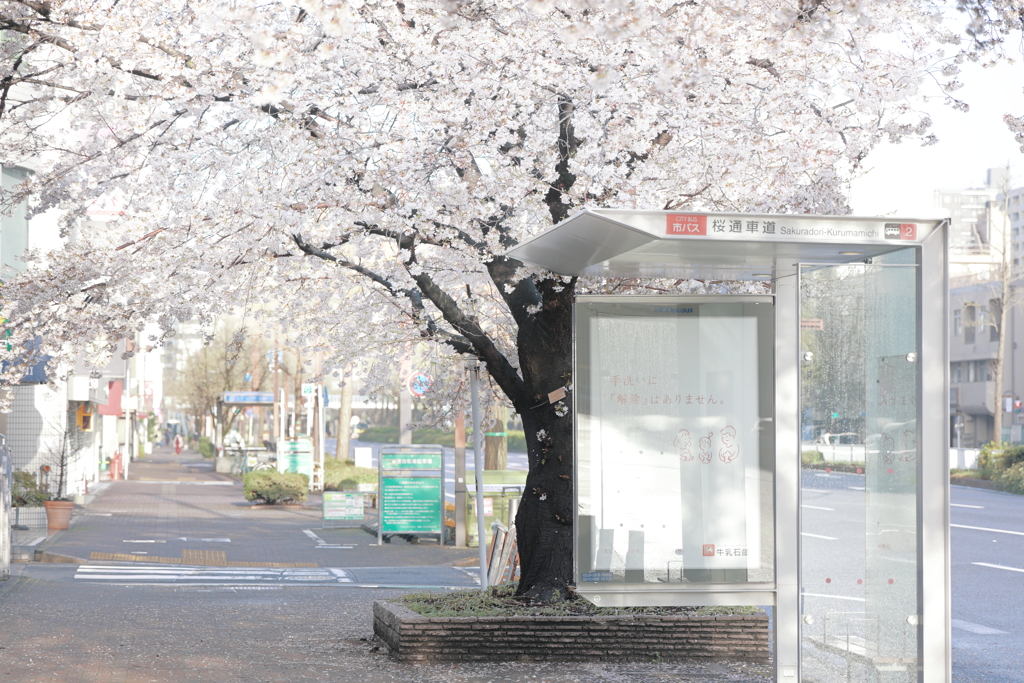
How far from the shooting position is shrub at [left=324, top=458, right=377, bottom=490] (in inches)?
1277

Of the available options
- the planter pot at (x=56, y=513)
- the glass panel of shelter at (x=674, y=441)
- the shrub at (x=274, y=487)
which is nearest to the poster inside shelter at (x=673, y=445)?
the glass panel of shelter at (x=674, y=441)

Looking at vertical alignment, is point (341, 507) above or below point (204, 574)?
above

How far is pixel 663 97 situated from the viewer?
9.09 m

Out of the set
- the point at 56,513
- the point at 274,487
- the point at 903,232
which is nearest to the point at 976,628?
the point at 903,232

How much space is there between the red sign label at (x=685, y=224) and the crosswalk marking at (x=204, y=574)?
35.0 feet

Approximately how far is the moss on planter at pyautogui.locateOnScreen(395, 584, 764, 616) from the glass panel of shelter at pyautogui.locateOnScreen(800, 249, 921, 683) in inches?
90.1

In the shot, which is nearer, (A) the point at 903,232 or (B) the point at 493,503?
(A) the point at 903,232

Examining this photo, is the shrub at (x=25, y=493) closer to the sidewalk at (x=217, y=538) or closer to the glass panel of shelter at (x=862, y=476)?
the sidewalk at (x=217, y=538)

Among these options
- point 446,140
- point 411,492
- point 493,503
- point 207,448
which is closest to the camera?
point 446,140

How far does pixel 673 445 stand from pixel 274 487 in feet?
77.1

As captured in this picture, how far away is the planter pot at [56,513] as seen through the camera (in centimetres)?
2102

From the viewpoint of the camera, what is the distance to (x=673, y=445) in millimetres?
7113

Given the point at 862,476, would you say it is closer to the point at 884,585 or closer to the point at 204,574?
the point at 884,585

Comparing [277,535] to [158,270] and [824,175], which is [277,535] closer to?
[158,270]
